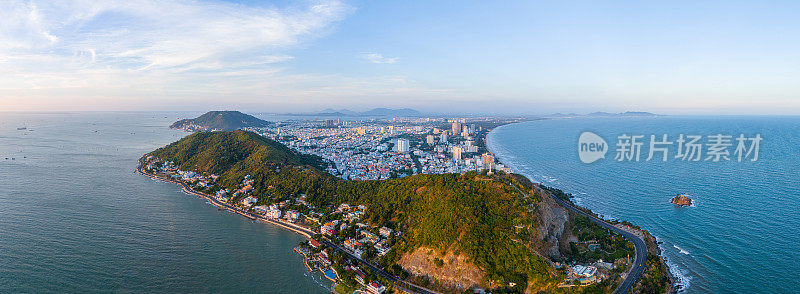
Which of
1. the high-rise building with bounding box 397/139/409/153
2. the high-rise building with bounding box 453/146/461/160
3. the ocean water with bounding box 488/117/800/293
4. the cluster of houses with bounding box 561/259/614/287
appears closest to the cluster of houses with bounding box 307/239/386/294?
the cluster of houses with bounding box 561/259/614/287

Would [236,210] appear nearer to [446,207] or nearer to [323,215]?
[323,215]

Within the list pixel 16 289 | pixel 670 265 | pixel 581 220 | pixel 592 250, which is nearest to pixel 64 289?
pixel 16 289

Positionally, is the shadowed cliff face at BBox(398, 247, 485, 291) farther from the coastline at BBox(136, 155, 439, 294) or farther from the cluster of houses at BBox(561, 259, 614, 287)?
the cluster of houses at BBox(561, 259, 614, 287)

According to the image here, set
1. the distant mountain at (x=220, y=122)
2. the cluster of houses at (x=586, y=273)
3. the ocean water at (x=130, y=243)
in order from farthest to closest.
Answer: the distant mountain at (x=220, y=122)
the ocean water at (x=130, y=243)
the cluster of houses at (x=586, y=273)

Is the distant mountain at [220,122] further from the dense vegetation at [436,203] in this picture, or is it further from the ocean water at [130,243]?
the dense vegetation at [436,203]

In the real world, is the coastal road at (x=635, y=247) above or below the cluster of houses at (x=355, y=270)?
above

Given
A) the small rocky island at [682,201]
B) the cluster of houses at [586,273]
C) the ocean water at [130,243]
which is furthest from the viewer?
the small rocky island at [682,201]

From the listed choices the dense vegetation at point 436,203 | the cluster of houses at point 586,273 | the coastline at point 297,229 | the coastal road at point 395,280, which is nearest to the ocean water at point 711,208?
the cluster of houses at point 586,273
